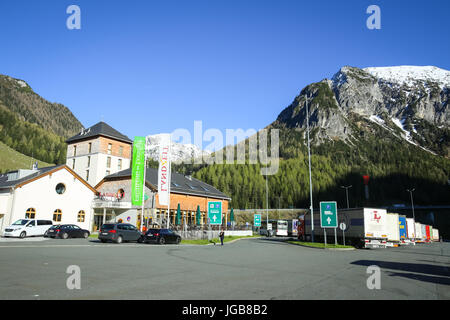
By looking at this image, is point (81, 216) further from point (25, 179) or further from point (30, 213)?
point (25, 179)

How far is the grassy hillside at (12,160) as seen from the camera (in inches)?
4669

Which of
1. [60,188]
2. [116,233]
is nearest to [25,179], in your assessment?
[60,188]

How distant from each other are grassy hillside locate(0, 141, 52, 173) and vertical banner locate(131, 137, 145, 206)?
Answer: 3774 inches

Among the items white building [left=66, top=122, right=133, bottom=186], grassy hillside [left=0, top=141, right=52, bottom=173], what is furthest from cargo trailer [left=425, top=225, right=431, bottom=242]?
Answer: grassy hillside [left=0, top=141, right=52, bottom=173]

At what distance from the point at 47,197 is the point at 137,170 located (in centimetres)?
1091

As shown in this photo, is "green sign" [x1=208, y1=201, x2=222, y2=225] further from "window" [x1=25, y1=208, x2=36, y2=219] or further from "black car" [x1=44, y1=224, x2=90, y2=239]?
"window" [x1=25, y1=208, x2=36, y2=219]

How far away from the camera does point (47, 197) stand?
39.4 metres

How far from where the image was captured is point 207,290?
7.63 m

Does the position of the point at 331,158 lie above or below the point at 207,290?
above

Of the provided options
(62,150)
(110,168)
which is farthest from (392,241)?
(62,150)

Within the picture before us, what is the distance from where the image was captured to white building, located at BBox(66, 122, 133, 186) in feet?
176

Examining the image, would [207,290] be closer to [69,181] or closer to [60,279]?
[60,279]

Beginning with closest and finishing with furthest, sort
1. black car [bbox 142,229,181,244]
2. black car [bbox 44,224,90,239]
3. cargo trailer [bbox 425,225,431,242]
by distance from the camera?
black car [bbox 142,229,181,244]
black car [bbox 44,224,90,239]
cargo trailer [bbox 425,225,431,242]
